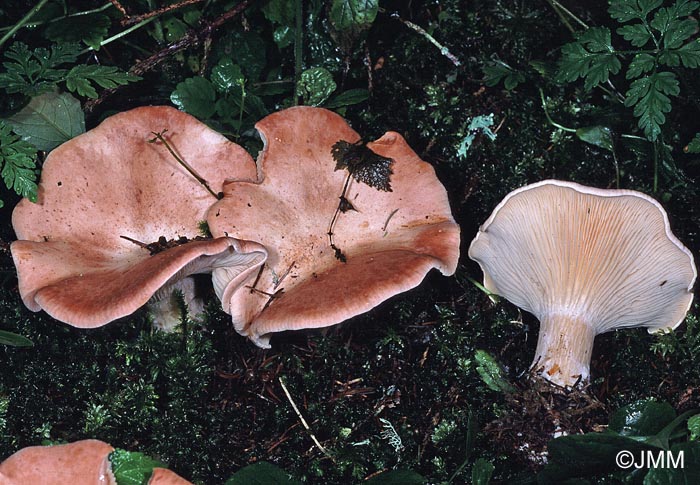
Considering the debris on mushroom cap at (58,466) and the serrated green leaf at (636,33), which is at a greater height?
the serrated green leaf at (636,33)

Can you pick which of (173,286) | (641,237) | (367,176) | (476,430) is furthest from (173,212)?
(641,237)

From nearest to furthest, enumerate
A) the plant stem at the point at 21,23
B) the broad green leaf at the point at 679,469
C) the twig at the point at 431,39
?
1. the broad green leaf at the point at 679,469
2. the plant stem at the point at 21,23
3. the twig at the point at 431,39

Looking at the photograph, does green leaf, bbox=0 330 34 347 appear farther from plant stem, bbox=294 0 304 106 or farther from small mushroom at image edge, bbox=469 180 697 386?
small mushroom at image edge, bbox=469 180 697 386

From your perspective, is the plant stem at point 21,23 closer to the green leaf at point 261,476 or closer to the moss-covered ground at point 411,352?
the moss-covered ground at point 411,352

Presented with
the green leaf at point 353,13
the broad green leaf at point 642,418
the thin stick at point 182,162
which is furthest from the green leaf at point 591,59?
the thin stick at point 182,162

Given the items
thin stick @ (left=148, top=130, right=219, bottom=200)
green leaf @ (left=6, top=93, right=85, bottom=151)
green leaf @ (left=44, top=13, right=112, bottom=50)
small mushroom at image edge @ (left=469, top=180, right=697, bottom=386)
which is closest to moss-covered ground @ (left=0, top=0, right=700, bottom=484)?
small mushroom at image edge @ (left=469, top=180, right=697, bottom=386)

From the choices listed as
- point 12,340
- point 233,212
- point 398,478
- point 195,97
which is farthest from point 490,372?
point 12,340
